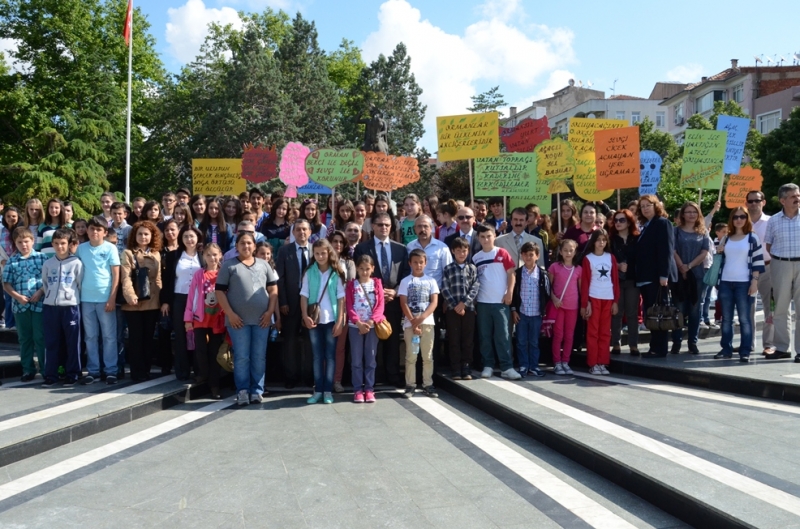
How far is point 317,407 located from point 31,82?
36.6 meters

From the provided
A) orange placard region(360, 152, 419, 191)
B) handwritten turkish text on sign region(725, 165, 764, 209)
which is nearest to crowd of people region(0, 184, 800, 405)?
orange placard region(360, 152, 419, 191)

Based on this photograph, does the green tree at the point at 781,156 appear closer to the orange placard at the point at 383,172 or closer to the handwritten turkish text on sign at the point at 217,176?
the orange placard at the point at 383,172

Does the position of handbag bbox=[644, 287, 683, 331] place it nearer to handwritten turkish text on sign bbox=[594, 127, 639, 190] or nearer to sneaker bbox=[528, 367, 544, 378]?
sneaker bbox=[528, 367, 544, 378]

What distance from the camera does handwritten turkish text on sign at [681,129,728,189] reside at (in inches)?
443

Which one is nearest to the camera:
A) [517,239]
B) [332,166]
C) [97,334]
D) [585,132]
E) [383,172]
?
[97,334]

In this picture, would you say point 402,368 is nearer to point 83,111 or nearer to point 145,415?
point 145,415

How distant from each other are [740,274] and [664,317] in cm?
109

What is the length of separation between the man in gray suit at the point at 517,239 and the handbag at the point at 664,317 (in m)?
1.45

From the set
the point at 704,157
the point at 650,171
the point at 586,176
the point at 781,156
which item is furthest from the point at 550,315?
the point at 781,156

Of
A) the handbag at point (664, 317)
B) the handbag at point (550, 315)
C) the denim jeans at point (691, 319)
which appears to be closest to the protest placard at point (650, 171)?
the denim jeans at point (691, 319)

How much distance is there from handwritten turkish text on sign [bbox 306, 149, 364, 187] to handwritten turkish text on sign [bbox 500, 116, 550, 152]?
8.81 ft

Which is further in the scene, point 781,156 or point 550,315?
point 781,156

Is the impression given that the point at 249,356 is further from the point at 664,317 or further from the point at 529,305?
the point at 664,317

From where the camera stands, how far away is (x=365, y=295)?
7.48 meters
